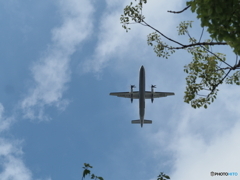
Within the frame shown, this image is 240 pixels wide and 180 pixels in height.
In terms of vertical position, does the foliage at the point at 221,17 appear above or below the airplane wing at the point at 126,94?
below

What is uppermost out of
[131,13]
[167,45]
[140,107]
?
A: [140,107]

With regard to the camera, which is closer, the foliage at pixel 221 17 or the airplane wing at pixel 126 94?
the foliage at pixel 221 17

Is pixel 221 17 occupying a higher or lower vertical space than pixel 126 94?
lower

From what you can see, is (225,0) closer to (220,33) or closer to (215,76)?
(220,33)

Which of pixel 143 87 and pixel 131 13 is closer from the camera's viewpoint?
pixel 131 13

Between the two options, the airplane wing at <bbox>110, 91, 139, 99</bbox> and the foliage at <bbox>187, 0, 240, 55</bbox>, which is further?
the airplane wing at <bbox>110, 91, 139, 99</bbox>

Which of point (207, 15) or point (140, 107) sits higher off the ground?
point (140, 107)

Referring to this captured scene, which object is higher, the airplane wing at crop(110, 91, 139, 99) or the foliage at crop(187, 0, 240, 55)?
the airplane wing at crop(110, 91, 139, 99)

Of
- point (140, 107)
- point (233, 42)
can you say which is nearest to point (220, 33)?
point (233, 42)

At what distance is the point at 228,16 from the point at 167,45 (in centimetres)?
830

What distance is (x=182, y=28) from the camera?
17172 mm

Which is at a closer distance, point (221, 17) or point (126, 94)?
point (221, 17)

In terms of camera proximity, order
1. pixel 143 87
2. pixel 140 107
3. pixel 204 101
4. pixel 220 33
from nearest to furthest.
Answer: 1. pixel 220 33
2. pixel 204 101
3. pixel 143 87
4. pixel 140 107

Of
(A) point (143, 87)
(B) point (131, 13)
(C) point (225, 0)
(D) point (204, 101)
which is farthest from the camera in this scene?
(A) point (143, 87)
